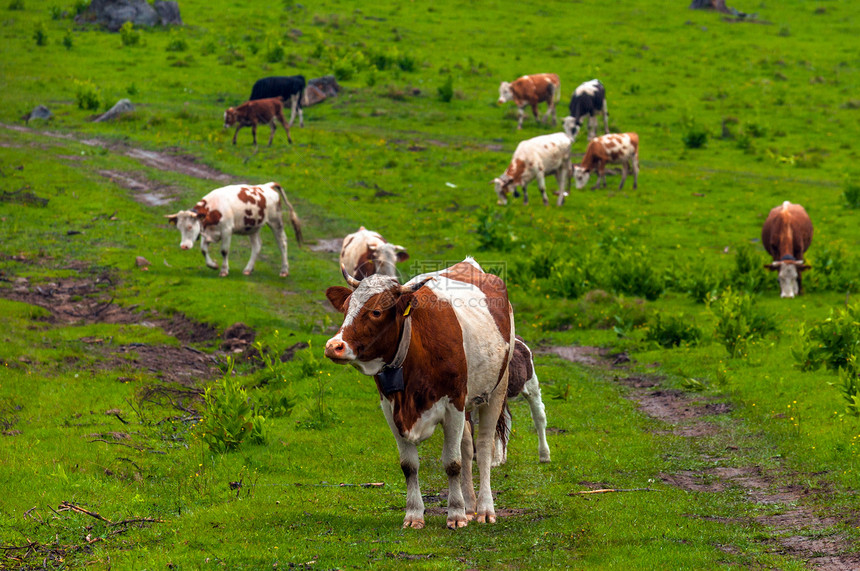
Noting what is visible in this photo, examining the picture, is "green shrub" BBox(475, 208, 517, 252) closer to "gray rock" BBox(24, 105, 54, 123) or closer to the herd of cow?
the herd of cow

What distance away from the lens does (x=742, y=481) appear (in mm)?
11297

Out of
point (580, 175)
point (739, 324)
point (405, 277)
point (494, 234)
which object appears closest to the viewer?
point (739, 324)

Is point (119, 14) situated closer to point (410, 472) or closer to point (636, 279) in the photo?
point (636, 279)

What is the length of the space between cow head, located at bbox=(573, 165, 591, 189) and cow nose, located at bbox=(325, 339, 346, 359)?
2612 cm

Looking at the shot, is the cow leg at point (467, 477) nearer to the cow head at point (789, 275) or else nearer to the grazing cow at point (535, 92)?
the cow head at point (789, 275)

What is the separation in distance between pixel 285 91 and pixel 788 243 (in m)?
23.8

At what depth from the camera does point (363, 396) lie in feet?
51.1

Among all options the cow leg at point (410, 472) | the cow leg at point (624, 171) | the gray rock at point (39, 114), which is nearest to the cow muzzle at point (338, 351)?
the cow leg at point (410, 472)

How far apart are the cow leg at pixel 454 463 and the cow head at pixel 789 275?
16.2 metres

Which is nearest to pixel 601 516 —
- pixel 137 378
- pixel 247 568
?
pixel 247 568

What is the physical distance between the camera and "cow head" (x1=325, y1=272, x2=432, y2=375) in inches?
321

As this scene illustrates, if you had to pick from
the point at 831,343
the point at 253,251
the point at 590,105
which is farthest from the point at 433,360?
the point at 590,105

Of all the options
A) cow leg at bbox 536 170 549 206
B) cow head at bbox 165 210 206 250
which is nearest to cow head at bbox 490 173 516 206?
cow leg at bbox 536 170 549 206

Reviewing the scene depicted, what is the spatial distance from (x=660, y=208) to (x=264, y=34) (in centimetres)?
2984
